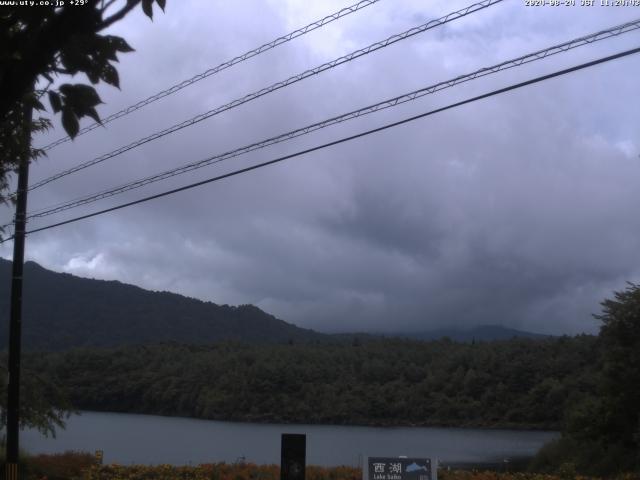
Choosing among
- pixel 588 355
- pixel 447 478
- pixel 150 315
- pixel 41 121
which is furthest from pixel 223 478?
pixel 150 315

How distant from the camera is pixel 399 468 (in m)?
12.1

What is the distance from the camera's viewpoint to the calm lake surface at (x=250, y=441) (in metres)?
25.4

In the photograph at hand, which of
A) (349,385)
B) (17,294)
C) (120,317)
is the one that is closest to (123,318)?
(120,317)

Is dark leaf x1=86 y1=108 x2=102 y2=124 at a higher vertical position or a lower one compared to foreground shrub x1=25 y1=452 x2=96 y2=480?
higher

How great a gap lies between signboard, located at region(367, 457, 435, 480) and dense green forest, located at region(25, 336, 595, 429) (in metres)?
25.8

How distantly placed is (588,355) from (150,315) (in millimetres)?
55183

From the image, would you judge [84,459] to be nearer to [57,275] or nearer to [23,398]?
[23,398]

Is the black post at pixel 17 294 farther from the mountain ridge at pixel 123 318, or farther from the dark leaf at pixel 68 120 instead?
the mountain ridge at pixel 123 318

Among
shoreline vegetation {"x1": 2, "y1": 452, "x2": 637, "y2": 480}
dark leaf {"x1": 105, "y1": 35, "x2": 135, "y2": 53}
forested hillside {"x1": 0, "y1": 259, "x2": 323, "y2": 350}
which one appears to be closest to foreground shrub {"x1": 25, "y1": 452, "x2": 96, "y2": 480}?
shoreline vegetation {"x1": 2, "y1": 452, "x2": 637, "y2": 480}

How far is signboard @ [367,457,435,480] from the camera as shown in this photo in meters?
12.1

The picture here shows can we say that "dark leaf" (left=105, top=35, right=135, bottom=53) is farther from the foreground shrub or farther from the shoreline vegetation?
the foreground shrub

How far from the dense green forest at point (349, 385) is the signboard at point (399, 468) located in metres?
25.8

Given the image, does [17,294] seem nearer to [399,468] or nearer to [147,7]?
[399,468]

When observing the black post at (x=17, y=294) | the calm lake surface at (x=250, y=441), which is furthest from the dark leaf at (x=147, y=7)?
the calm lake surface at (x=250, y=441)
